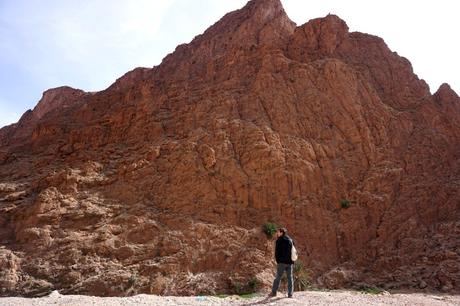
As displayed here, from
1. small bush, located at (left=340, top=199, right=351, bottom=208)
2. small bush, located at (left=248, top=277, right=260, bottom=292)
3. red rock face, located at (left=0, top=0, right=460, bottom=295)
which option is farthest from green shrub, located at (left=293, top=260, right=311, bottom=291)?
small bush, located at (left=340, top=199, right=351, bottom=208)

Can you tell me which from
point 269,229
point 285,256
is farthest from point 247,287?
point 285,256

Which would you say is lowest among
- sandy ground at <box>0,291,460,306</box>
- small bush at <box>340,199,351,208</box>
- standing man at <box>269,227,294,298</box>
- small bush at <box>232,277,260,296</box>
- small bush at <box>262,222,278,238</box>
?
small bush at <box>232,277,260,296</box>

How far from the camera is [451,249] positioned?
53.2ft

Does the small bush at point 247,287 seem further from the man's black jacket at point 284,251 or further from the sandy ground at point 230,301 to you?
the man's black jacket at point 284,251

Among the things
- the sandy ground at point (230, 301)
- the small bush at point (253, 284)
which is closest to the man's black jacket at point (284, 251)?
the sandy ground at point (230, 301)

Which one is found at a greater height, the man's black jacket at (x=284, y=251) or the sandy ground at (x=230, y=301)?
the man's black jacket at (x=284, y=251)

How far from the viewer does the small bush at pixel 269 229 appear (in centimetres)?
1711

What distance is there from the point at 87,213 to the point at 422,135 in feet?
51.2

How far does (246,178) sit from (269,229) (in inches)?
116

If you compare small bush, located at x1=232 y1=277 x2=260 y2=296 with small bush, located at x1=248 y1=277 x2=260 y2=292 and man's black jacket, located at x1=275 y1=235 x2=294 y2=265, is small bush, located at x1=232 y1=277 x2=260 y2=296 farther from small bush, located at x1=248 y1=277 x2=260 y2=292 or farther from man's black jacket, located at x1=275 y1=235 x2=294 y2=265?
man's black jacket, located at x1=275 y1=235 x2=294 y2=265

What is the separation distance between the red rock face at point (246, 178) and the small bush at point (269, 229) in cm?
32

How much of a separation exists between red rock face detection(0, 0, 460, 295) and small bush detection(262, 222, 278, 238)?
324 mm

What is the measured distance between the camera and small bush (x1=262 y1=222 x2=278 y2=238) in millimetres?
17109

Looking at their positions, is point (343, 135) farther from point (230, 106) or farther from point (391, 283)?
point (391, 283)
